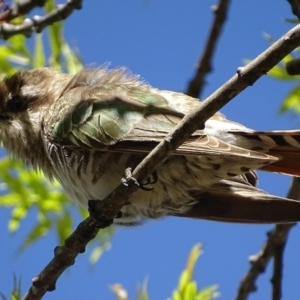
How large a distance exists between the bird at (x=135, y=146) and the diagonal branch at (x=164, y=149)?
8.1 inches

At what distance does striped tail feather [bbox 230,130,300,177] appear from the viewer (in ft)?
9.36

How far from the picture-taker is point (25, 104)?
3785 mm

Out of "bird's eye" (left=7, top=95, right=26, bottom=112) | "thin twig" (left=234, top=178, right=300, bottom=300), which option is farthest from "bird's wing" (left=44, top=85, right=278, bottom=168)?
"thin twig" (left=234, top=178, right=300, bottom=300)

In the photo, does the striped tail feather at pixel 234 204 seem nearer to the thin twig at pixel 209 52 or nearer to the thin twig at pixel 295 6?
the thin twig at pixel 209 52

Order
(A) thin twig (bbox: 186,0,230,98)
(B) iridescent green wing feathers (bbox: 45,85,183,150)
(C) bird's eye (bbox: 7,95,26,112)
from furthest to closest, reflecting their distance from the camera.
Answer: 1. (C) bird's eye (bbox: 7,95,26,112)
2. (A) thin twig (bbox: 186,0,230,98)
3. (B) iridescent green wing feathers (bbox: 45,85,183,150)

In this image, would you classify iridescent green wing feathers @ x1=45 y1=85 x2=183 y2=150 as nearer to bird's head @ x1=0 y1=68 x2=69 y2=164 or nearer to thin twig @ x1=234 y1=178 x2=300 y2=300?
bird's head @ x1=0 y1=68 x2=69 y2=164

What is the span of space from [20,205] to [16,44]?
2.45 feet

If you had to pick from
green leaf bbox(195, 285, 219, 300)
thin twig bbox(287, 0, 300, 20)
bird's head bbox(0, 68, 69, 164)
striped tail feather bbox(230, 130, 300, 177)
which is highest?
bird's head bbox(0, 68, 69, 164)

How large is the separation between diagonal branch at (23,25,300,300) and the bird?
0.21 m

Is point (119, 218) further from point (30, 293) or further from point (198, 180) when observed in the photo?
point (30, 293)

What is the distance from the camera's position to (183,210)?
349cm

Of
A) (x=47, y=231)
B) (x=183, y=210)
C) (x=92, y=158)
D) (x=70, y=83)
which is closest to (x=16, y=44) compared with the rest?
(x=70, y=83)

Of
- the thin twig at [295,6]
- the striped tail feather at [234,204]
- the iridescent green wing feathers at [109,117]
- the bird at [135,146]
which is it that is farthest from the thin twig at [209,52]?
the thin twig at [295,6]

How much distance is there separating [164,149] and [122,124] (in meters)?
0.89
